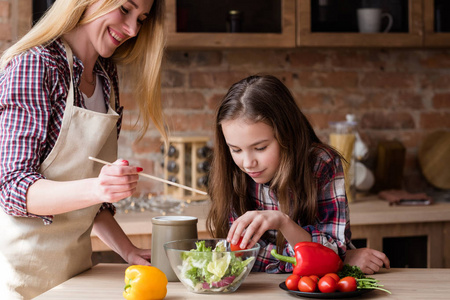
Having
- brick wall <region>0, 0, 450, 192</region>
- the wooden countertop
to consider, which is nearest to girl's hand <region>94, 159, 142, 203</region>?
the wooden countertop

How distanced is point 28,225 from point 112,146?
31 cm

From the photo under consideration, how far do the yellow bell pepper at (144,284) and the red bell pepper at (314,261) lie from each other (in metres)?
0.28

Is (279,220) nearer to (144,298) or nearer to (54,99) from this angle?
(144,298)

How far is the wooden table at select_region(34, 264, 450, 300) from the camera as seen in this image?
4.17 feet

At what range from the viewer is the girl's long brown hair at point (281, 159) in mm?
1672

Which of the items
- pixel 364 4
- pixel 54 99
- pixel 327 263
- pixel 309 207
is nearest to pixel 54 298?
pixel 54 99

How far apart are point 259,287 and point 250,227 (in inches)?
5.3

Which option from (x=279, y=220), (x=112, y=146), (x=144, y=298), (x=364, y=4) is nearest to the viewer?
(x=144, y=298)

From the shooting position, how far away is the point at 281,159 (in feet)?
5.52

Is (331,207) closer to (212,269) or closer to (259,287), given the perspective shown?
(259,287)

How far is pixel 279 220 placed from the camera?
1465mm

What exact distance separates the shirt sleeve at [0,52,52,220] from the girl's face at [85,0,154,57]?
19cm

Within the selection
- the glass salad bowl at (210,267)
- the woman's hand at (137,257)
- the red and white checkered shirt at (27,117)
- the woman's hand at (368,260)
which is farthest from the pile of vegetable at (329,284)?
the red and white checkered shirt at (27,117)

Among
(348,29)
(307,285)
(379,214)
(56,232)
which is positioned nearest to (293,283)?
(307,285)
